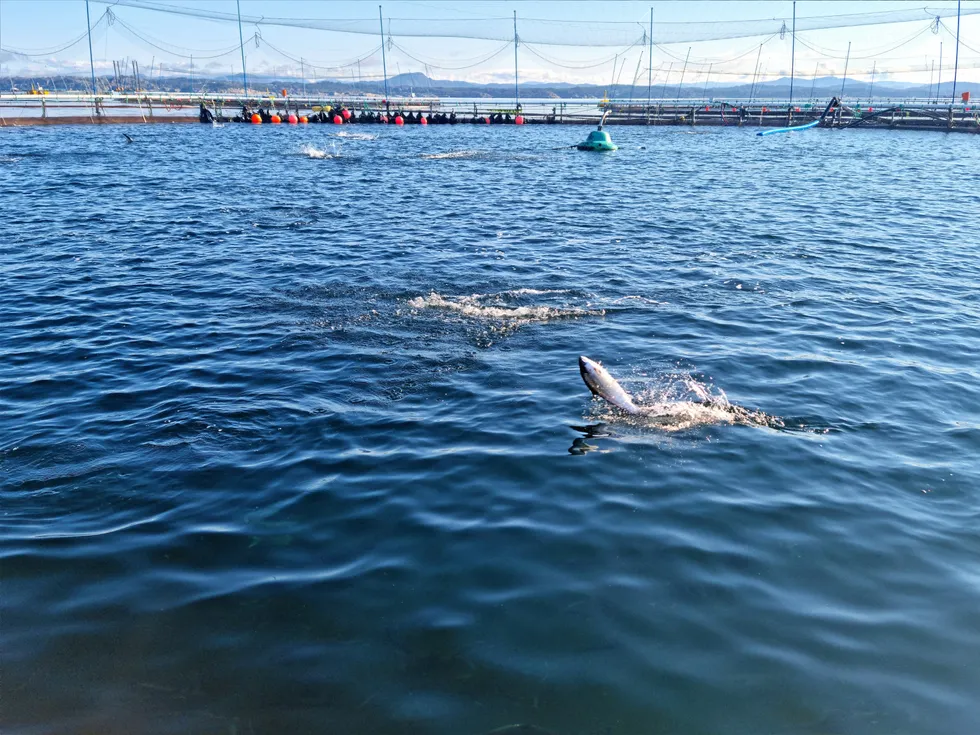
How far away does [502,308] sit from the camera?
44.7ft

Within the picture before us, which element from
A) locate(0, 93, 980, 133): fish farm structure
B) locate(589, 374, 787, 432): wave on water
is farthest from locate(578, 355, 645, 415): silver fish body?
locate(0, 93, 980, 133): fish farm structure

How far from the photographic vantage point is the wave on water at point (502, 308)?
1317 centimetres

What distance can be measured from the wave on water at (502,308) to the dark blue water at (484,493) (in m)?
0.09

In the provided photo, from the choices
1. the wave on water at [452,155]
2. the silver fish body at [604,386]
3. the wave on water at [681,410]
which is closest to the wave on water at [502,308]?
the wave on water at [681,410]

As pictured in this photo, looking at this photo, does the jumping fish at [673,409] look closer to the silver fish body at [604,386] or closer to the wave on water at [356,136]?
the silver fish body at [604,386]

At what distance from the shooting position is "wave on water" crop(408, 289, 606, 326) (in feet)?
43.2

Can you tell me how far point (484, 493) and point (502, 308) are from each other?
20.8ft

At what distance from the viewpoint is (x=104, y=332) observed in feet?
42.5

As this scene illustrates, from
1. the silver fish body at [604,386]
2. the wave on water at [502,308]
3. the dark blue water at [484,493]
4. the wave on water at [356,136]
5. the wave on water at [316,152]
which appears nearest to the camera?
the dark blue water at [484,493]

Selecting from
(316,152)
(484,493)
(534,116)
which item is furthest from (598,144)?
(484,493)

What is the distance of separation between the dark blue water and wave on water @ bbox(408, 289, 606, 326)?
0.09 m

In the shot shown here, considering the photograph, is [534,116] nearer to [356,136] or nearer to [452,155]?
[356,136]

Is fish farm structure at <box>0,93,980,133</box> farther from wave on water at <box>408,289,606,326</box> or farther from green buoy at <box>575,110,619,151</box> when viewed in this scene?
wave on water at <box>408,289,606,326</box>

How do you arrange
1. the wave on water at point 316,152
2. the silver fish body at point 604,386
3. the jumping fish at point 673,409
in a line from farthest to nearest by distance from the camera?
the wave on water at point 316,152 < the jumping fish at point 673,409 < the silver fish body at point 604,386
